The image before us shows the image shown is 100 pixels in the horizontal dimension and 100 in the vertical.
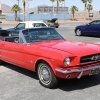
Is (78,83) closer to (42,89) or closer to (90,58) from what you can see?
(90,58)

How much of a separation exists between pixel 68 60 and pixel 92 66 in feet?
2.01

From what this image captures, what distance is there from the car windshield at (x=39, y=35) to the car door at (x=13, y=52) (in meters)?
0.34

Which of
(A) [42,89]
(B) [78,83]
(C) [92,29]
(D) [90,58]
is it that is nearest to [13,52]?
(A) [42,89]

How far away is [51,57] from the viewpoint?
4.96 meters

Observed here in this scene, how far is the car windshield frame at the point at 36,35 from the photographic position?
618 cm

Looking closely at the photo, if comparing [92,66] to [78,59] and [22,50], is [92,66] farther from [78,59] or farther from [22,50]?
[22,50]

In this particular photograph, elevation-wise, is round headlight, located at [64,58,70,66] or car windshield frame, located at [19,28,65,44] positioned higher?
car windshield frame, located at [19,28,65,44]

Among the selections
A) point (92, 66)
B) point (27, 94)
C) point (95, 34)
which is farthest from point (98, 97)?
point (95, 34)

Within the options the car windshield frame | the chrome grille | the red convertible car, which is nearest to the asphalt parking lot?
the red convertible car

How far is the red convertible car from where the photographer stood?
4.81 meters

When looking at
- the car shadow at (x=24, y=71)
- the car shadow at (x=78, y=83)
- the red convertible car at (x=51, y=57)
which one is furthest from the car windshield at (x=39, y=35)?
the car shadow at (x=78, y=83)

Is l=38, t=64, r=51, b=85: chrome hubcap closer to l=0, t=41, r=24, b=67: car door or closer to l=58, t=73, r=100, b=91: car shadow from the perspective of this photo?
l=58, t=73, r=100, b=91: car shadow

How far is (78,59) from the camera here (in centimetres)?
484

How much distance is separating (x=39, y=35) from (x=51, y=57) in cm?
156
